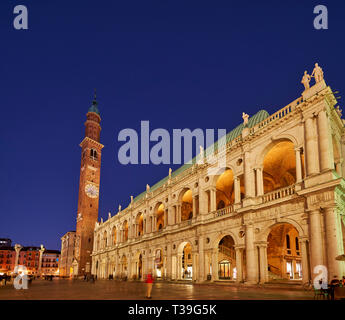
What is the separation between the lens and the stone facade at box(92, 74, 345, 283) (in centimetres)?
1861

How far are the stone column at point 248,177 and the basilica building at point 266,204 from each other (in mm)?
83

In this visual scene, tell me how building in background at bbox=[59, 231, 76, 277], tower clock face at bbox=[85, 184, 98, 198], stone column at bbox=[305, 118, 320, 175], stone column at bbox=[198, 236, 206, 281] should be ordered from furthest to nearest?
1. building in background at bbox=[59, 231, 76, 277]
2. tower clock face at bbox=[85, 184, 98, 198]
3. stone column at bbox=[198, 236, 206, 281]
4. stone column at bbox=[305, 118, 320, 175]

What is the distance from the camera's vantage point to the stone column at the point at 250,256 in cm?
2245

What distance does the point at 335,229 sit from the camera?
1723 cm

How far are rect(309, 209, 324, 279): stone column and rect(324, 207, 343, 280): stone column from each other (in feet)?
1.61

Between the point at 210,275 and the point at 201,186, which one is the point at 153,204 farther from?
the point at 210,275

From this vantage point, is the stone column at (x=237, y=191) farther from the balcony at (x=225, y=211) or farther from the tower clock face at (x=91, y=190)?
the tower clock face at (x=91, y=190)

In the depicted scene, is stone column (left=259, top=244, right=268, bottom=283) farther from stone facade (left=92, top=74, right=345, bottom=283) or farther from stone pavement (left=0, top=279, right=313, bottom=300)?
stone pavement (left=0, top=279, right=313, bottom=300)

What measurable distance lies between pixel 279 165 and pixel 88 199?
185 ft

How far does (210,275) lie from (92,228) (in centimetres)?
5192


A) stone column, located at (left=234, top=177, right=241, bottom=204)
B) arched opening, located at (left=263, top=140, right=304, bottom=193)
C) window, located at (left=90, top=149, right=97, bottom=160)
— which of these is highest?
window, located at (left=90, top=149, right=97, bottom=160)

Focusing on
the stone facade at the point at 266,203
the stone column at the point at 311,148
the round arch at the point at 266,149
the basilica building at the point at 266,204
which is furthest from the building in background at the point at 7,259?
the stone column at the point at 311,148

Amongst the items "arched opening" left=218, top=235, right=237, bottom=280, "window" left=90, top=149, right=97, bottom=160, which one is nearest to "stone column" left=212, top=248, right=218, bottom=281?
"arched opening" left=218, top=235, right=237, bottom=280

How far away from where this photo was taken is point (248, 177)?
24969mm
